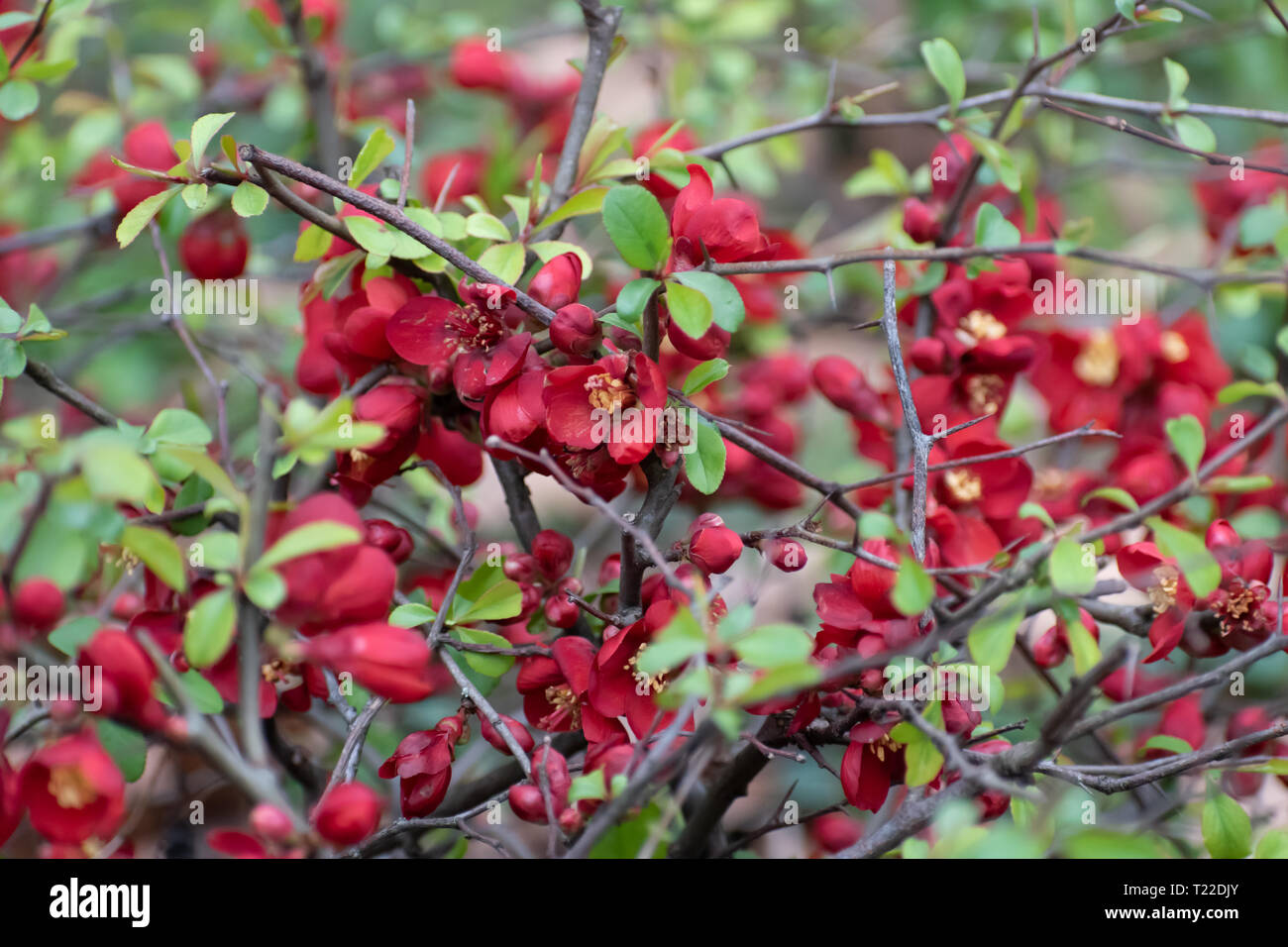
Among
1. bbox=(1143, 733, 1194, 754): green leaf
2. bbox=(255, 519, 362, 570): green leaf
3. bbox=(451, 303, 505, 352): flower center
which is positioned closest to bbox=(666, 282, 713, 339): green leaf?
bbox=(451, 303, 505, 352): flower center

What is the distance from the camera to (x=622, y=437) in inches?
23.3

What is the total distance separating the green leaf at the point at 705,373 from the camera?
0.63 m

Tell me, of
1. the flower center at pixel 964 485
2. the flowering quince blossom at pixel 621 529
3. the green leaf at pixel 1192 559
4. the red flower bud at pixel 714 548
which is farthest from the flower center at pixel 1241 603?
the red flower bud at pixel 714 548

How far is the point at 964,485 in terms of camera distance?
85 cm

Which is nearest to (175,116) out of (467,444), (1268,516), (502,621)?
(467,444)

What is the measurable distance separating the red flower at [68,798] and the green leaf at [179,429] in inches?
8.9

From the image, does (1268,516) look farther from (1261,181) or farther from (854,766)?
(854,766)

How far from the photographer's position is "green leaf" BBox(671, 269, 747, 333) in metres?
0.60

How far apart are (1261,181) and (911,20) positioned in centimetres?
102

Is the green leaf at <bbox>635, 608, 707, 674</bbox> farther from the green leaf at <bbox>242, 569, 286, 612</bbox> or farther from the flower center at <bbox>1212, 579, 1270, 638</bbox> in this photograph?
the flower center at <bbox>1212, 579, 1270, 638</bbox>

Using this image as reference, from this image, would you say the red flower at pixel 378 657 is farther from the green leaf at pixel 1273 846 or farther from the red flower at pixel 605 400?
the green leaf at pixel 1273 846

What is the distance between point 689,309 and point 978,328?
0.38m

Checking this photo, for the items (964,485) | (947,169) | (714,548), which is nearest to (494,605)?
(714,548)

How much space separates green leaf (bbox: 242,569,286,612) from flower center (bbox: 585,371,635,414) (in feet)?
0.70
